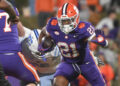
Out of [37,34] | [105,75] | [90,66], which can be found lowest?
[105,75]

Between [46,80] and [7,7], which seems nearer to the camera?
[7,7]

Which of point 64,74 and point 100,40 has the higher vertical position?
point 100,40

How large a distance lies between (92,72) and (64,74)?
44 cm

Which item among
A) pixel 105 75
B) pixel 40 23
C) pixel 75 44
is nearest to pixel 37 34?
pixel 75 44

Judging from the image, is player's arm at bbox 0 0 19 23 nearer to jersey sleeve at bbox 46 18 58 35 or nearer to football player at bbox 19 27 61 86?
jersey sleeve at bbox 46 18 58 35

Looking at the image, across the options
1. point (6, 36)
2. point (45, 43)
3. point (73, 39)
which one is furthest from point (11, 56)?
point (73, 39)

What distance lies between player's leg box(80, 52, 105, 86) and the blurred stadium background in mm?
2405

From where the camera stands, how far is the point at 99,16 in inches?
420

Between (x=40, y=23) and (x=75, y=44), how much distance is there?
11.7ft

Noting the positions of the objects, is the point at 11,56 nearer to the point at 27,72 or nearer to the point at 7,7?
the point at 27,72

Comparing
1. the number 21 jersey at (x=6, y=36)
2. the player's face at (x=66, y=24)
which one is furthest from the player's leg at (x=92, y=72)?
the number 21 jersey at (x=6, y=36)

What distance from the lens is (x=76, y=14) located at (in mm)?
6098

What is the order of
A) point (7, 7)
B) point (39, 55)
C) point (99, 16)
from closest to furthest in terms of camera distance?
point (7, 7) → point (39, 55) → point (99, 16)

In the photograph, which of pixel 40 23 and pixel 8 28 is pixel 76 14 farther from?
pixel 40 23
